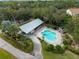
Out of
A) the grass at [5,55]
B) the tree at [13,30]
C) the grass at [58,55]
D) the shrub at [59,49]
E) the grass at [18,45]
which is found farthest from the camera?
the tree at [13,30]

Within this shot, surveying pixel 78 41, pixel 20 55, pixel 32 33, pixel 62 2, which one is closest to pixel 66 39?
pixel 78 41

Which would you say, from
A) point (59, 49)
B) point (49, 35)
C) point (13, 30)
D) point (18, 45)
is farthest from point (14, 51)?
point (49, 35)

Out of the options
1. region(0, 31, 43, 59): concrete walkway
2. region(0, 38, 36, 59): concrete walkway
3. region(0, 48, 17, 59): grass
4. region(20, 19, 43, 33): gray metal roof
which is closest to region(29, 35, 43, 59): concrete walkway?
region(0, 31, 43, 59): concrete walkway

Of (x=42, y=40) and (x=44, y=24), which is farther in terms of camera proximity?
(x=44, y=24)

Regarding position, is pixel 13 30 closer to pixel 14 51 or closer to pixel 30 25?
pixel 14 51

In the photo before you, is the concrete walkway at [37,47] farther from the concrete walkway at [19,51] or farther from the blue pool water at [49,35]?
the blue pool water at [49,35]

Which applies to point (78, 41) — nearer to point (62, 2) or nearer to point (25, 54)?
point (25, 54)

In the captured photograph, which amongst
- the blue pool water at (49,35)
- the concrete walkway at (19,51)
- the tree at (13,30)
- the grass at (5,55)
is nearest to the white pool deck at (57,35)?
the blue pool water at (49,35)

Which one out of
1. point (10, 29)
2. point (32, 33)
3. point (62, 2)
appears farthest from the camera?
point (62, 2)
